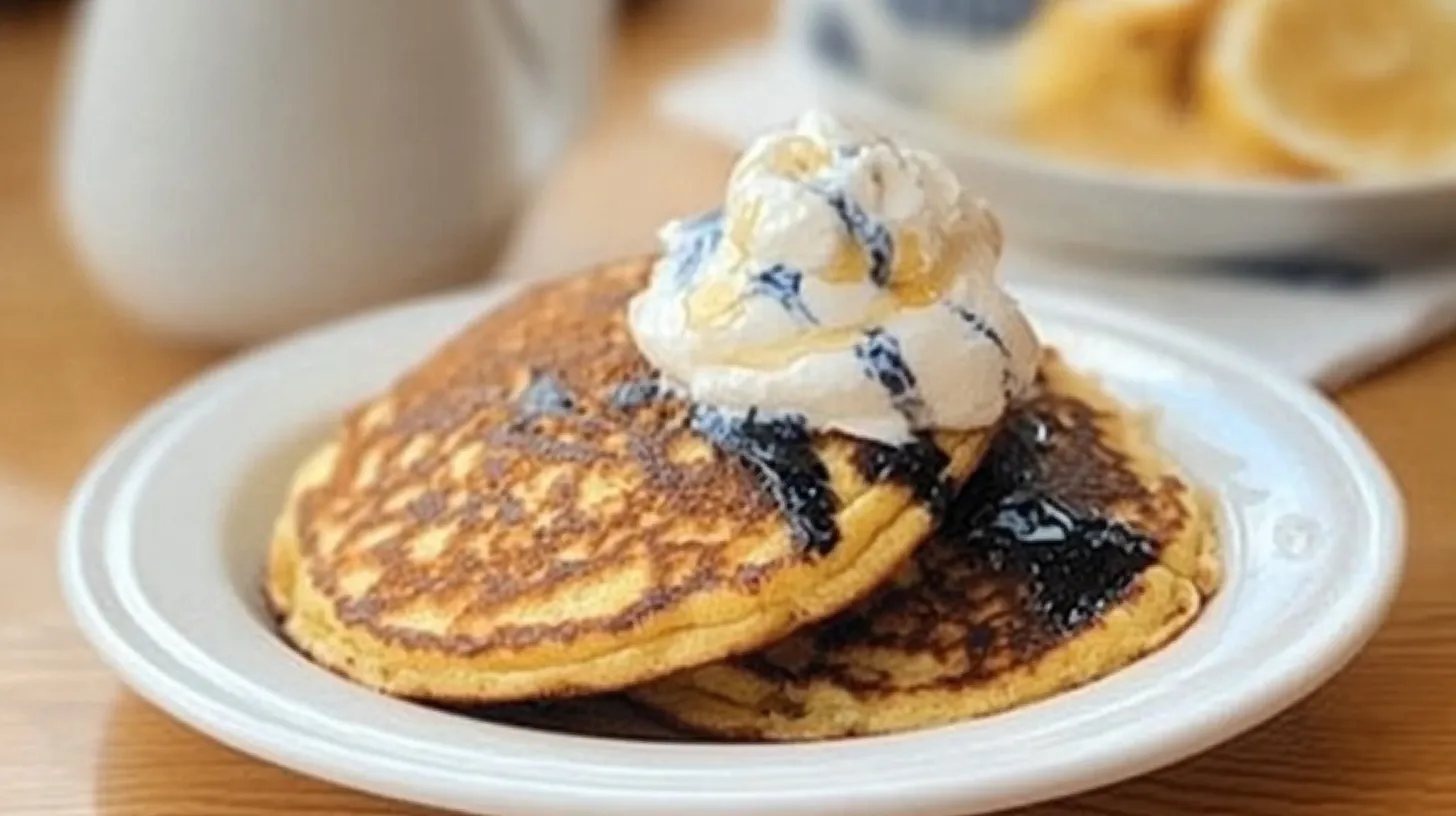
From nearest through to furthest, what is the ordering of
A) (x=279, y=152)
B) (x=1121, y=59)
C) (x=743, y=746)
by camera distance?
(x=743, y=746) → (x=279, y=152) → (x=1121, y=59)

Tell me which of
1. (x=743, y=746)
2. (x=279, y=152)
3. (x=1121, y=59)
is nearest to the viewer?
(x=743, y=746)

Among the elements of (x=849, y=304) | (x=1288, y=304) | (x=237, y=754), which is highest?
(x=849, y=304)

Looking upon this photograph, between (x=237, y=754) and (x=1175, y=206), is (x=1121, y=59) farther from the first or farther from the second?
(x=237, y=754)

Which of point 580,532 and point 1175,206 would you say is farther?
point 1175,206

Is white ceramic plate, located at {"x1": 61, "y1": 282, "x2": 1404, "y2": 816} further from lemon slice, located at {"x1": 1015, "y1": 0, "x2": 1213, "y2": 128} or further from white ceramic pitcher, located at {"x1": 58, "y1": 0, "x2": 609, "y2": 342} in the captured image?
lemon slice, located at {"x1": 1015, "y1": 0, "x2": 1213, "y2": 128}

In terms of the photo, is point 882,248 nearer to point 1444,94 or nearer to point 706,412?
point 706,412

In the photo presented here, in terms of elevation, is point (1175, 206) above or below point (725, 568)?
below

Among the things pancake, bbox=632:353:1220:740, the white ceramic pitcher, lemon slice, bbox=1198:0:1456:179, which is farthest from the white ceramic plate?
lemon slice, bbox=1198:0:1456:179

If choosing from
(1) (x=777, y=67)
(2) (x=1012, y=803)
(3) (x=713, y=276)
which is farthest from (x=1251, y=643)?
(1) (x=777, y=67)

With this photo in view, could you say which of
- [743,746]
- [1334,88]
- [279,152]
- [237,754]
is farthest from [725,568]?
[1334,88]
